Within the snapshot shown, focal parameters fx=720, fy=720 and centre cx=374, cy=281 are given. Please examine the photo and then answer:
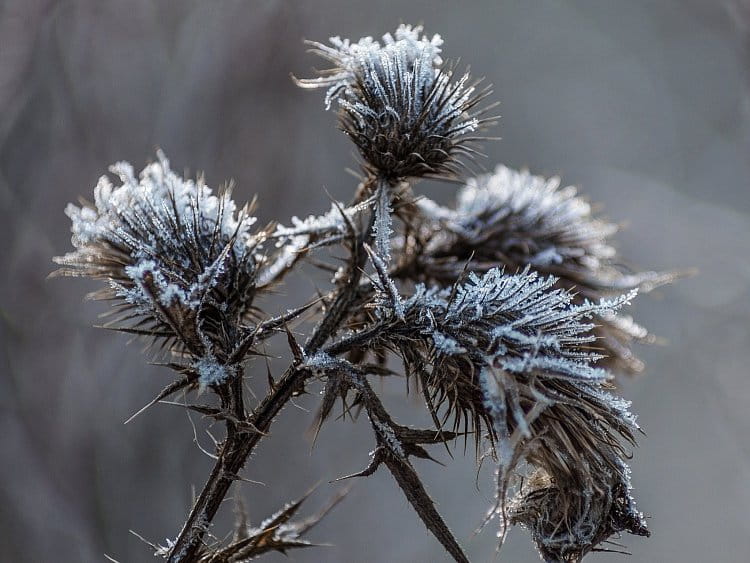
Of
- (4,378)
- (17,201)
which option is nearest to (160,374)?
(4,378)

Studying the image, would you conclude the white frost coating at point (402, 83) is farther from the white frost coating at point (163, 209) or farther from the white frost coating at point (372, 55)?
the white frost coating at point (163, 209)

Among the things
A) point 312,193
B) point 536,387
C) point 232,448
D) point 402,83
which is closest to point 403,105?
point 402,83

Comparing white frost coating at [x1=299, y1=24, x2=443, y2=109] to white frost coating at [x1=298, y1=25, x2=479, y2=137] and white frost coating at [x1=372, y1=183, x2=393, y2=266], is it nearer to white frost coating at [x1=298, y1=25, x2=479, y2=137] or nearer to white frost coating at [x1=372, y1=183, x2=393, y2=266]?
white frost coating at [x1=298, y1=25, x2=479, y2=137]

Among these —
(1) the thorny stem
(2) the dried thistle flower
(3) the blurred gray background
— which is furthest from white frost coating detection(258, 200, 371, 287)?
(3) the blurred gray background

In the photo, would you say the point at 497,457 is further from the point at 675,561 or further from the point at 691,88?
the point at 691,88

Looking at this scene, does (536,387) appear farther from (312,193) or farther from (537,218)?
(312,193)

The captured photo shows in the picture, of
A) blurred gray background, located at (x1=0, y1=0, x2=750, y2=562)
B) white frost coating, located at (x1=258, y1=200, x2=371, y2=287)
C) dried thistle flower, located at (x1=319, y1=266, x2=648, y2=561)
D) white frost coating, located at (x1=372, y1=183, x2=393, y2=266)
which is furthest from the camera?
blurred gray background, located at (x1=0, y1=0, x2=750, y2=562)

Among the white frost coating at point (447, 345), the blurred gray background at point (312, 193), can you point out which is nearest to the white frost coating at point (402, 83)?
the white frost coating at point (447, 345)
